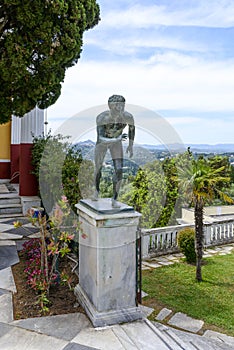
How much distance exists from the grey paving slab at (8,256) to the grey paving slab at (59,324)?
1.63m

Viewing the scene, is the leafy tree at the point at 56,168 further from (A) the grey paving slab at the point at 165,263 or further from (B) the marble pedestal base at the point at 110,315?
(B) the marble pedestal base at the point at 110,315

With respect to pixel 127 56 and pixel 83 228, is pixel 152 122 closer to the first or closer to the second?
pixel 83 228

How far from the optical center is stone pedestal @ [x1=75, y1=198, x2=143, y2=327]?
279 cm

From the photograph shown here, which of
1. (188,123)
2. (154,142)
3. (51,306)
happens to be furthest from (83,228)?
(188,123)

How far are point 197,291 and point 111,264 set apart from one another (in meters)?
2.42

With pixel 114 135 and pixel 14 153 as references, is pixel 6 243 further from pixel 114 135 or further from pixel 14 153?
pixel 14 153

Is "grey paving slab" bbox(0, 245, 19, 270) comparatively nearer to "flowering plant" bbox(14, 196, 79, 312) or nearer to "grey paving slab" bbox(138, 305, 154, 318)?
"flowering plant" bbox(14, 196, 79, 312)

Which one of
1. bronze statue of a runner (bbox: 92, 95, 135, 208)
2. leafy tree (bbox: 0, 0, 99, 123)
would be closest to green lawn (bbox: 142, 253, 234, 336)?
bronze statue of a runner (bbox: 92, 95, 135, 208)

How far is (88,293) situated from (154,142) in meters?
1.84

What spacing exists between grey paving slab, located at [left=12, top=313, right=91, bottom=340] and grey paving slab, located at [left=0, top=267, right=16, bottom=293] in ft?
2.66

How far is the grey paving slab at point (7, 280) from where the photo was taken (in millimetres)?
3633

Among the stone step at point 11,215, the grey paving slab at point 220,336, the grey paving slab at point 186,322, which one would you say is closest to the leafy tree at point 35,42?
the stone step at point 11,215

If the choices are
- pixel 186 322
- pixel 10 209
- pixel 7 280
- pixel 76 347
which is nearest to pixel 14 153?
pixel 10 209

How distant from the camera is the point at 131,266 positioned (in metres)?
2.95
